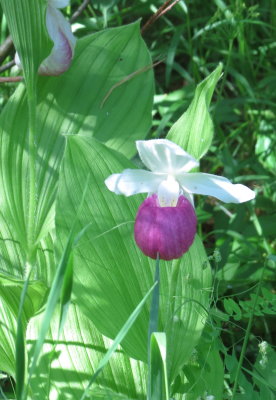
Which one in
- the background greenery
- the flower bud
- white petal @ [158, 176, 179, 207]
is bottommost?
the background greenery

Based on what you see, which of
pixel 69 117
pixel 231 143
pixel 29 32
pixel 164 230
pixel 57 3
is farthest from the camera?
pixel 231 143

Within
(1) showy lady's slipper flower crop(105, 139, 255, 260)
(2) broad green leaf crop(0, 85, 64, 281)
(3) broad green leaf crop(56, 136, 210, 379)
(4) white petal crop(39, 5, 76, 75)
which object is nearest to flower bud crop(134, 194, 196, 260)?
(1) showy lady's slipper flower crop(105, 139, 255, 260)

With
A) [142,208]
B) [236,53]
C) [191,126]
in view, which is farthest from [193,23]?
[142,208]

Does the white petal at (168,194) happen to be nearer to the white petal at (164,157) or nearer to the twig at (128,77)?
the white petal at (164,157)

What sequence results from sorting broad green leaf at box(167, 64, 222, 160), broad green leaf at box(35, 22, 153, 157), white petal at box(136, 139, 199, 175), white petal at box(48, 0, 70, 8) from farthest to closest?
broad green leaf at box(35, 22, 153, 157) < white petal at box(48, 0, 70, 8) < broad green leaf at box(167, 64, 222, 160) < white petal at box(136, 139, 199, 175)

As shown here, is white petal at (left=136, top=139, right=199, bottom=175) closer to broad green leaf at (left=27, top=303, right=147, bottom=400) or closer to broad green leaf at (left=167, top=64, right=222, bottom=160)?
broad green leaf at (left=167, top=64, right=222, bottom=160)

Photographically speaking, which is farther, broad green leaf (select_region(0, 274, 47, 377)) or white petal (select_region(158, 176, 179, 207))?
broad green leaf (select_region(0, 274, 47, 377))

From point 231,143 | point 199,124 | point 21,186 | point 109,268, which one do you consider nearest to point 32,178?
point 21,186

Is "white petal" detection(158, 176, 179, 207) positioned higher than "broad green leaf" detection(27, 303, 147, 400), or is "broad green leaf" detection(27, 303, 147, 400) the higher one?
"white petal" detection(158, 176, 179, 207)

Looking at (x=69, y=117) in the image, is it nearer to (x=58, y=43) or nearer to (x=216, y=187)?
(x=58, y=43)
